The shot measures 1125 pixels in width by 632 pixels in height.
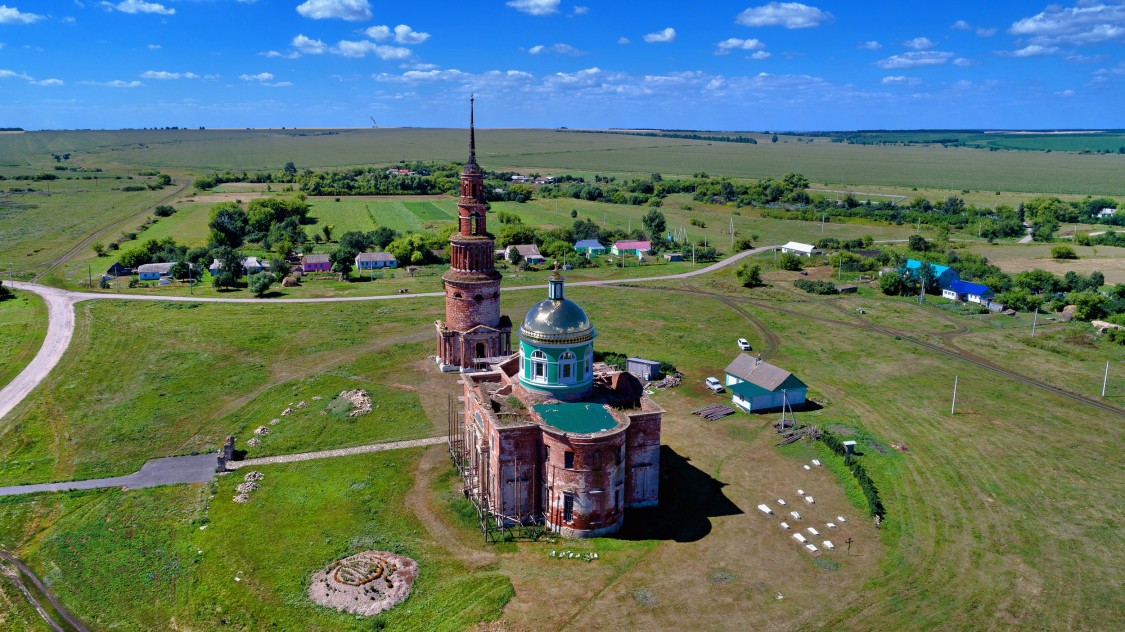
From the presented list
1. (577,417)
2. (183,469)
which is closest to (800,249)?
(577,417)

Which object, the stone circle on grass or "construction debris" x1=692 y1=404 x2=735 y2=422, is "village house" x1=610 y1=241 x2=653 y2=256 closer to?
"construction debris" x1=692 y1=404 x2=735 y2=422

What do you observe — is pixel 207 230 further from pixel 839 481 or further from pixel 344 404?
pixel 839 481

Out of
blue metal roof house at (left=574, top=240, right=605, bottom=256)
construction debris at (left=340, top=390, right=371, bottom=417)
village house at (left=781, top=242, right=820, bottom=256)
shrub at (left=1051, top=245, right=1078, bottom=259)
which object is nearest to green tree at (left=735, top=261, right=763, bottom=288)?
village house at (left=781, top=242, right=820, bottom=256)

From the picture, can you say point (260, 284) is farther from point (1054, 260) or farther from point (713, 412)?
point (1054, 260)

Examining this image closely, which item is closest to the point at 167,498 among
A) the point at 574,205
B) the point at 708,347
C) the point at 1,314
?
the point at 708,347

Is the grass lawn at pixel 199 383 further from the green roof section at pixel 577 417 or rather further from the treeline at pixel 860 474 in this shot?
the treeline at pixel 860 474

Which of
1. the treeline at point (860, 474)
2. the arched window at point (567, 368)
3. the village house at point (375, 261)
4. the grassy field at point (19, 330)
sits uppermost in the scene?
the arched window at point (567, 368)

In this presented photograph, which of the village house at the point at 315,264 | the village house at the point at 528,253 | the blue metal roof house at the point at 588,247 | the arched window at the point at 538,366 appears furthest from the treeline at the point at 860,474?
the village house at the point at 315,264
